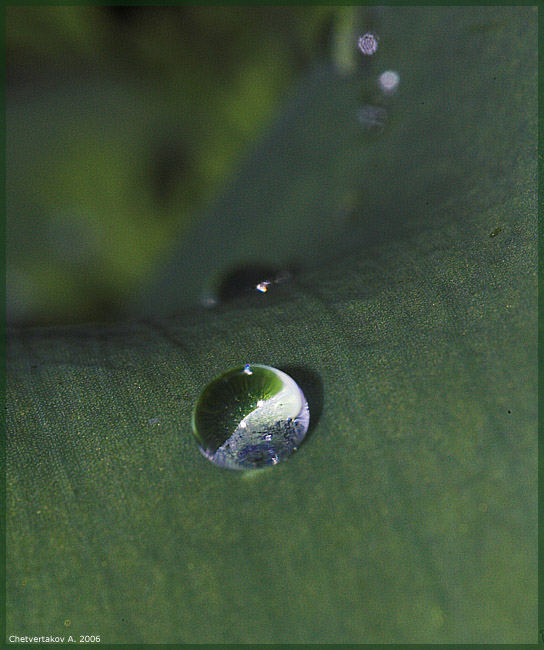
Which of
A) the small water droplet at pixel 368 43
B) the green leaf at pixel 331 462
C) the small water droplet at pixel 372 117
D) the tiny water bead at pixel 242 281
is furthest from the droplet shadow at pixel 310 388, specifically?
the small water droplet at pixel 368 43

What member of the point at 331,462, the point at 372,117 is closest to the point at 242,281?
the point at 372,117

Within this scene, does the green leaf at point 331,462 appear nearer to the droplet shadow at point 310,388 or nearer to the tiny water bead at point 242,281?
the droplet shadow at point 310,388

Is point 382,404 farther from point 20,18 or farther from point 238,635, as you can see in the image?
point 20,18

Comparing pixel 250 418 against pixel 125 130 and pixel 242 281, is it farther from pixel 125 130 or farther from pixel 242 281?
pixel 125 130

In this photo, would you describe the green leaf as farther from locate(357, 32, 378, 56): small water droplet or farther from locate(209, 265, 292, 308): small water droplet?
locate(357, 32, 378, 56): small water droplet

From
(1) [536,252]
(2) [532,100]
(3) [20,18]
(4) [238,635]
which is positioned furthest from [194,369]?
(3) [20,18]

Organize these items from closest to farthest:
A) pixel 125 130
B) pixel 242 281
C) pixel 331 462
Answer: pixel 331 462 → pixel 242 281 → pixel 125 130

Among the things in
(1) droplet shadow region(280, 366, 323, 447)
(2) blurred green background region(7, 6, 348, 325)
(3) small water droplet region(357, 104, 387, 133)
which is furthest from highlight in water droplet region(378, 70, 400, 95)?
(1) droplet shadow region(280, 366, 323, 447)
